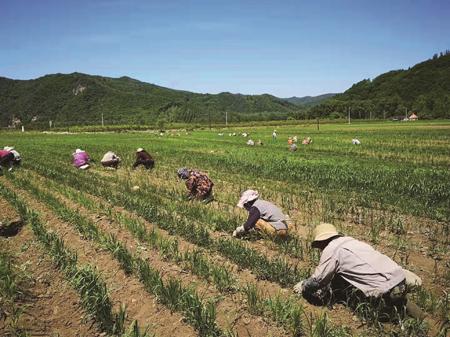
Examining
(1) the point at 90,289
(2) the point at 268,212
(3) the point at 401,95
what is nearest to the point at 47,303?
(1) the point at 90,289

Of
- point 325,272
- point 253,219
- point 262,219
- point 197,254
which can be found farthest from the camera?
point 262,219

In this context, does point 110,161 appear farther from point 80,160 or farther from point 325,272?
point 325,272

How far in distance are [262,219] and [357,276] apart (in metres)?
2.95

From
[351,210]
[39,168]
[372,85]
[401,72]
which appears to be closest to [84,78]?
[372,85]

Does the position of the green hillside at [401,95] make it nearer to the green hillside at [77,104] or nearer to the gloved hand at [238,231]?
the green hillside at [77,104]

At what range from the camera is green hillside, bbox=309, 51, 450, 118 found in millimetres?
98725

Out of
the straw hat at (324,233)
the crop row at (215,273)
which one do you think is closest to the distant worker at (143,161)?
the crop row at (215,273)

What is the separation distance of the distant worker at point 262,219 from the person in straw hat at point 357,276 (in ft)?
6.99

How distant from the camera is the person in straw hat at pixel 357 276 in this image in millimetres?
4512

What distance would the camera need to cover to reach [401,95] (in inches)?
5226

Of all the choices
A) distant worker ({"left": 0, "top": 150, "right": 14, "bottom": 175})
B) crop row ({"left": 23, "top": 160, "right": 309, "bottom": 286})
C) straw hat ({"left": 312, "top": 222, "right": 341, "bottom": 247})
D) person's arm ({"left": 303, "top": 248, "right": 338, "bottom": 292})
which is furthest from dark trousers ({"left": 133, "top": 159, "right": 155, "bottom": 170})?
person's arm ({"left": 303, "top": 248, "right": 338, "bottom": 292})

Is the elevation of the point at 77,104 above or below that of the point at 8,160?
above

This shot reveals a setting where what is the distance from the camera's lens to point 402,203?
987 centimetres

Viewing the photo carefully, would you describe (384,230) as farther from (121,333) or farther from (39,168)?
(39,168)
